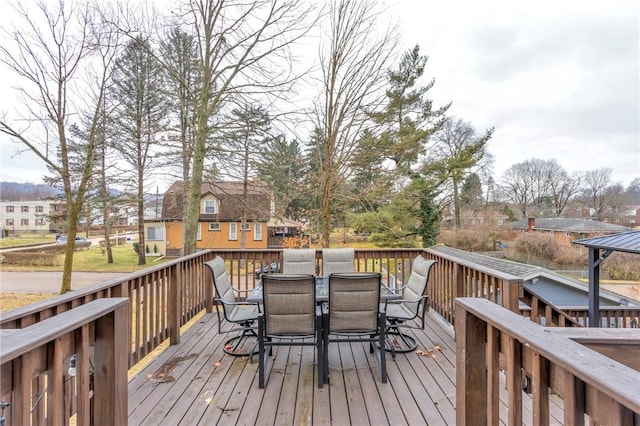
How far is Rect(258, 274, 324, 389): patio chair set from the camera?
103 inches

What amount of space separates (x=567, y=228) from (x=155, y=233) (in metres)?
25.8

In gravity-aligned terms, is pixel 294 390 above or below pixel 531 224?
below

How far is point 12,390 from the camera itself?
3.16 ft

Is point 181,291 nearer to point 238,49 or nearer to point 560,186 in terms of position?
point 238,49

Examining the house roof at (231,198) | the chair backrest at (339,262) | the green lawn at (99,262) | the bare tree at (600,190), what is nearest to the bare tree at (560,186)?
the bare tree at (600,190)

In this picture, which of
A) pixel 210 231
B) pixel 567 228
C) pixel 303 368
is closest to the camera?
pixel 303 368

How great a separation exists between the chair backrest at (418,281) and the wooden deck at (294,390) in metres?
0.53

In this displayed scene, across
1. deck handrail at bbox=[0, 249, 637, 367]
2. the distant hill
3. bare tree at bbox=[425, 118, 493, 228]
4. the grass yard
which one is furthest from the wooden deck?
the grass yard

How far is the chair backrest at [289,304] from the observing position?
8.63ft

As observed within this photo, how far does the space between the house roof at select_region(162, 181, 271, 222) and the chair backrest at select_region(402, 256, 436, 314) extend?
20.8 ft

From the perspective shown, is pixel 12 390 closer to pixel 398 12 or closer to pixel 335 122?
pixel 335 122

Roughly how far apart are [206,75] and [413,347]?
25.0 ft

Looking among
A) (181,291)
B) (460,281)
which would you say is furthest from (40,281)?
(460,281)

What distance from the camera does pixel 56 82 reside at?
8.21 metres
